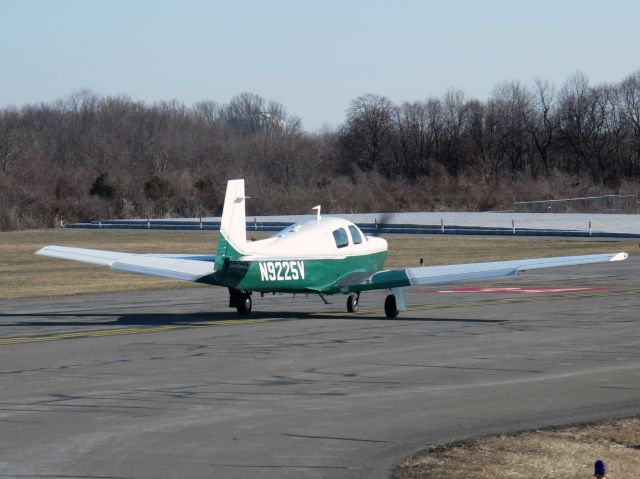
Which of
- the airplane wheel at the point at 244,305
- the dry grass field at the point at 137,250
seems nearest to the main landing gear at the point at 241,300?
the airplane wheel at the point at 244,305

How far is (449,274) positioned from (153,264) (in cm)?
691

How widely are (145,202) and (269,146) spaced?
146ft

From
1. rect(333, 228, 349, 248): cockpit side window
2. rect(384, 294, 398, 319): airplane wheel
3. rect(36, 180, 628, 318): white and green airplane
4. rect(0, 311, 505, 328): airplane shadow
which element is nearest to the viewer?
rect(36, 180, 628, 318): white and green airplane

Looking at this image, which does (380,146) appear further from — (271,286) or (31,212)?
(271,286)

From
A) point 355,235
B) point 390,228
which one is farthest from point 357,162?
point 355,235

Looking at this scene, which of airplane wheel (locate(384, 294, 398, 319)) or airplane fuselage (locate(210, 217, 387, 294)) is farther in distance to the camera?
airplane wheel (locate(384, 294, 398, 319))

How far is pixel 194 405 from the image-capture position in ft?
48.8

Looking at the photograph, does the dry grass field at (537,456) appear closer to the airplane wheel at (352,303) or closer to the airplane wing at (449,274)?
the airplane wing at (449,274)

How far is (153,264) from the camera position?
86.5 ft

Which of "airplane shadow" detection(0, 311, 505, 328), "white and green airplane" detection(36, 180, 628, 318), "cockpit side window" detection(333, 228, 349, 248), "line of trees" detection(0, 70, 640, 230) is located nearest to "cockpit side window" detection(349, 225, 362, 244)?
"white and green airplane" detection(36, 180, 628, 318)

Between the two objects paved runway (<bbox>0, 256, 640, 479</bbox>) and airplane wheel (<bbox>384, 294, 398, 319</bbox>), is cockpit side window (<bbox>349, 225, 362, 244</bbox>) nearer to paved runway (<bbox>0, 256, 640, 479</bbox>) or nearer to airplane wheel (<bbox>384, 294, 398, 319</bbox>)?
paved runway (<bbox>0, 256, 640, 479</bbox>)

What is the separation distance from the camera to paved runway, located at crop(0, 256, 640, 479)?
12070 millimetres

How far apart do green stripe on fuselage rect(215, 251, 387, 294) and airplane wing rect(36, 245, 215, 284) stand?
1059 millimetres

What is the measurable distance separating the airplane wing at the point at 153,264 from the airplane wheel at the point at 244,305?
1.20 meters
